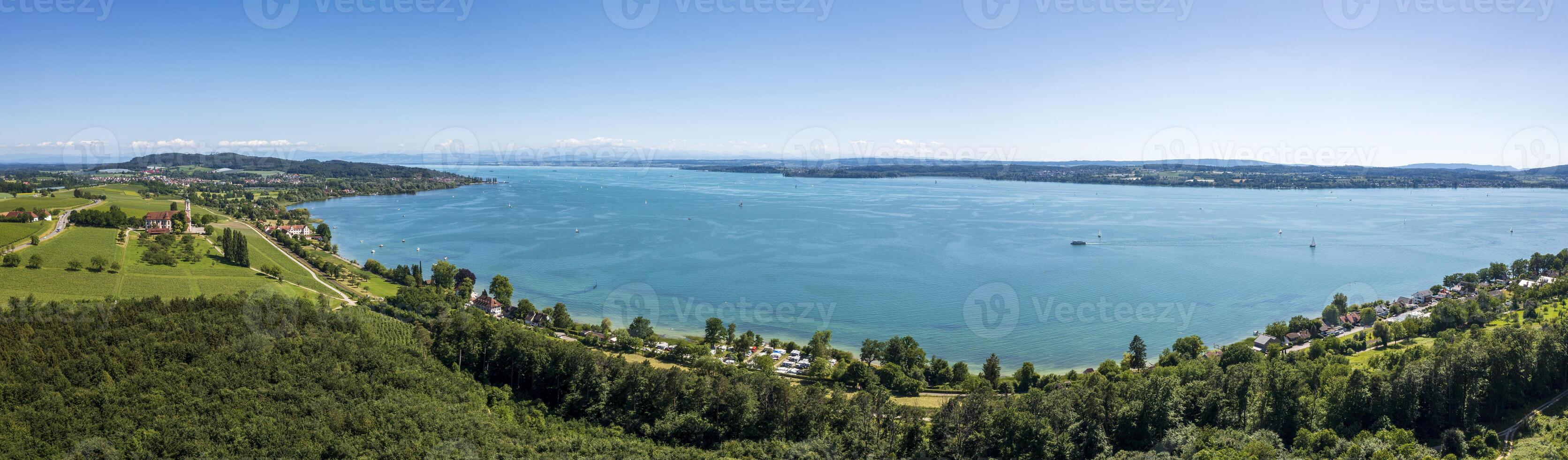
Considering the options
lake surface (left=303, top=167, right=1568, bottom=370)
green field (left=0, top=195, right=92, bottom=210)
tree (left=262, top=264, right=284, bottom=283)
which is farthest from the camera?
green field (left=0, top=195, right=92, bottom=210)

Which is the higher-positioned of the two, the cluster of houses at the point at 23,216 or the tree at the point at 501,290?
the cluster of houses at the point at 23,216

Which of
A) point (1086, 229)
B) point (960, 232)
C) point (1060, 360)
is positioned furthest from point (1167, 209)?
point (1060, 360)

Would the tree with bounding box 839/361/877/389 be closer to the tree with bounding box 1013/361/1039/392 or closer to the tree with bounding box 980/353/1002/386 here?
the tree with bounding box 980/353/1002/386

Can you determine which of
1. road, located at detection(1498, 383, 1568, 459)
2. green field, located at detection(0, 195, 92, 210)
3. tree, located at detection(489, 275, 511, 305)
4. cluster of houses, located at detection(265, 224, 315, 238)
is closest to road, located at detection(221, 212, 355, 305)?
cluster of houses, located at detection(265, 224, 315, 238)

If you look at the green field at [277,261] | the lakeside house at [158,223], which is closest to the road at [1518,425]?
the green field at [277,261]

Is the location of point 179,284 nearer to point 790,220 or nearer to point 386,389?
point 386,389

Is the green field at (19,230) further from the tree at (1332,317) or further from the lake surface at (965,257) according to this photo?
the tree at (1332,317)
